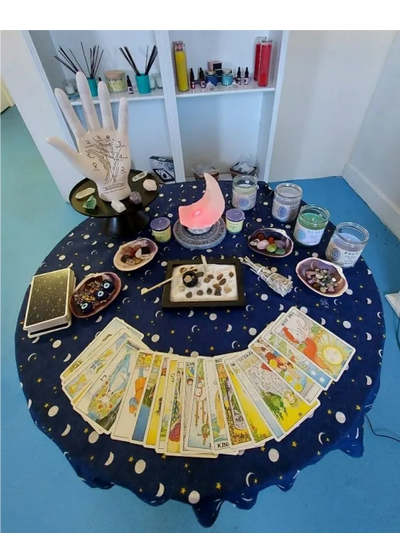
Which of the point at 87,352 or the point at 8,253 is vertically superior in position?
the point at 87,352

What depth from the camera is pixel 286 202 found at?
0.92 m

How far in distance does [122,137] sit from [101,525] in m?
1.24

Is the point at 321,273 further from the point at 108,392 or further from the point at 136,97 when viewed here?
the point at 136,97

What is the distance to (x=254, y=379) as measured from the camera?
2.07ft

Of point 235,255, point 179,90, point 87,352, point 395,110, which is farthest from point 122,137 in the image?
point 395,110

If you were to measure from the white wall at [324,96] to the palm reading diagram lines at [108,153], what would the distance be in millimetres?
1332

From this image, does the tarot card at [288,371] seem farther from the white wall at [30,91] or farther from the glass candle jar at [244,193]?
the white wall at [30,91]

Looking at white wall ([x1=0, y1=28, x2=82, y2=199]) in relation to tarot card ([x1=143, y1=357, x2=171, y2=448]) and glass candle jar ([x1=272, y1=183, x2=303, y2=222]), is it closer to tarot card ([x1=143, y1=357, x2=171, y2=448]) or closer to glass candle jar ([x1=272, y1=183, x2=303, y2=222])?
glass candle jar ([x1=272, y1=183, x2=303, y2=222])

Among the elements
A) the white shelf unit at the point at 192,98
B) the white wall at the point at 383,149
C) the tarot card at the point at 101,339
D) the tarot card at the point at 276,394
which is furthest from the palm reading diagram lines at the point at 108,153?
the white wall at the point at 383,149

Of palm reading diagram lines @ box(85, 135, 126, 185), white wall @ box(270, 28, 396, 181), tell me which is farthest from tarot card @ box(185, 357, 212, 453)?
white wall @ box(270, 28, 396, 181)

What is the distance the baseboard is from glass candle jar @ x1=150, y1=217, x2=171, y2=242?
1.54 m

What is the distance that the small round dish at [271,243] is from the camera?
858 millimetres

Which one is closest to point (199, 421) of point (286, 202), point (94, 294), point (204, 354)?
point (204, 354)
